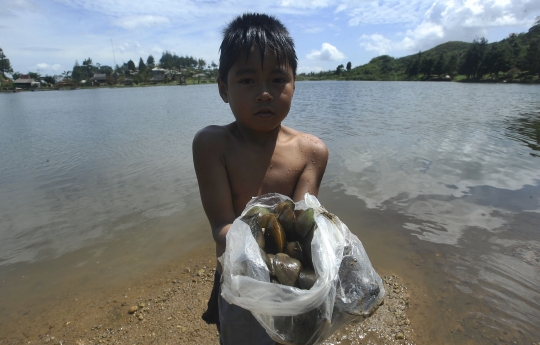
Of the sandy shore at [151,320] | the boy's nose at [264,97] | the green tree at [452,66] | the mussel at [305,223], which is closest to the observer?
the mussel at [305,223]

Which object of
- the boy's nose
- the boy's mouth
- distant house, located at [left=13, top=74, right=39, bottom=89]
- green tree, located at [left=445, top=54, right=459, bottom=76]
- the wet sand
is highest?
green tree, located at [left=445, top=54, right=459, bottom=76]

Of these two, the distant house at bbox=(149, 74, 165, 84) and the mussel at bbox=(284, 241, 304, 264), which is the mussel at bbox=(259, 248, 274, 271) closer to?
the mussel at bbox=(284, 241, 304, 264)

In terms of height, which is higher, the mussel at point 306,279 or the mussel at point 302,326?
the mussel at point 306,279

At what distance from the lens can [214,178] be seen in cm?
172

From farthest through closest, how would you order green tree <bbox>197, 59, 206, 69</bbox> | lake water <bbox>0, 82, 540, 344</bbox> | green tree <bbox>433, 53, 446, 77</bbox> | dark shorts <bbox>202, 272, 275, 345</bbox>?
green tree <bbox>197, 59, 206, 69</bbox>
green tree <bbox>433, 53, 446, 77</bbox>
lake water <bbox>0, 82, 540, 344</bbox>
dark shorts <bbox>202, 272, 275, 345</bbox>

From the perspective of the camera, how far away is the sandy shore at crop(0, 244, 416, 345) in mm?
2980

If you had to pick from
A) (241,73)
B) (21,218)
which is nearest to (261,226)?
(241,73)

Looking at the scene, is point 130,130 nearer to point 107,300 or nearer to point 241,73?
point 107,300

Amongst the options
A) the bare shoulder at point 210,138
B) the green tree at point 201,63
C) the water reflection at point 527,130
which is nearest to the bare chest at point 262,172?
the bare shoulder at point 210,138

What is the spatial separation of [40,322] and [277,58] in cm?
360

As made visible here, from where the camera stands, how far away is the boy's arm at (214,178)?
1.69 meters

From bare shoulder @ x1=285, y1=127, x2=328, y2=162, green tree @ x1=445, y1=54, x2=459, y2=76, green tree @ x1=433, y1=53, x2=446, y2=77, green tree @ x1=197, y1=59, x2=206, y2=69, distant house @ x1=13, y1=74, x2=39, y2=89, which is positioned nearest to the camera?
bare shoulder @ x1=285, y1=127, x2=328, y2=162

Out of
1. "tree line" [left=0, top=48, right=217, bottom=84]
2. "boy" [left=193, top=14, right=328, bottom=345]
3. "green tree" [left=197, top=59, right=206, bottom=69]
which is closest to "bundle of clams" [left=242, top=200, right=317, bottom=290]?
"boy" [left=193, top=14, right=328, bottom=345]

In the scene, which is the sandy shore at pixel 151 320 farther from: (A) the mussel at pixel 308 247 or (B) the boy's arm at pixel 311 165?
(A) the mussel at pixel 308 247
